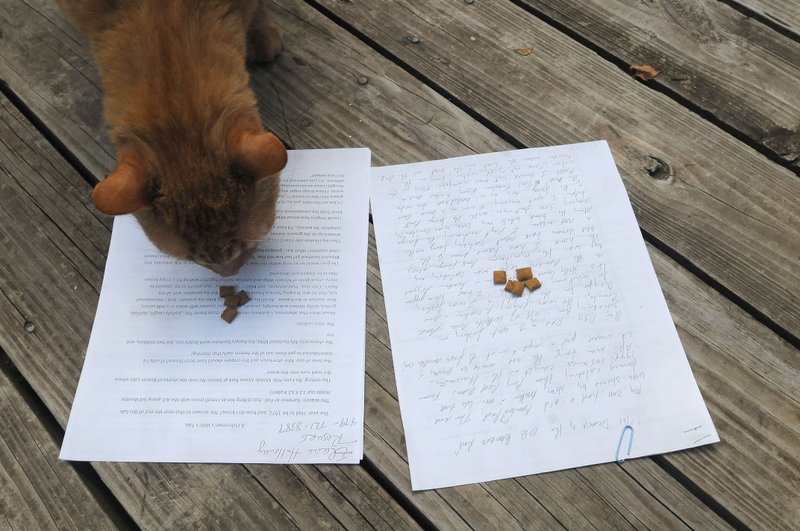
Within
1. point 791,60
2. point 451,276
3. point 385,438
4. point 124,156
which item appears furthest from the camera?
point 791,60

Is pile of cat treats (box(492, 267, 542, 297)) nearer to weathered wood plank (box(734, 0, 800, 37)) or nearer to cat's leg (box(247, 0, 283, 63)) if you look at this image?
cat's leg (box(247, 0, 283, 63))

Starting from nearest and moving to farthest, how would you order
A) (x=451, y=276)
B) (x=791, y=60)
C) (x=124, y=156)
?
(x=124, y=156), (x=451, y=276), (x=791, y=60)

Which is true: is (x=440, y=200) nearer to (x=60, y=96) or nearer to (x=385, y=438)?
(x=385, y=438)

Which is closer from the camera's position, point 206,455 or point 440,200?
point 206,455

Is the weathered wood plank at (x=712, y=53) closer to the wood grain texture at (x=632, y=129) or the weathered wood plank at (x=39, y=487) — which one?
the wood grain texture at (x=632, y=129)

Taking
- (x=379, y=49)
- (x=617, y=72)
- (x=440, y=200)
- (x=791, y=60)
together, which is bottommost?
(x=440, y=200)

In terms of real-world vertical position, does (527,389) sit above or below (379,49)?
below

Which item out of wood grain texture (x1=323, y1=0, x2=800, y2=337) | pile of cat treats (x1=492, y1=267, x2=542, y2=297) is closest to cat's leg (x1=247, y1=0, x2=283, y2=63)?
wood grain texture (x1=323, y1=0, x2=800, y2=337)

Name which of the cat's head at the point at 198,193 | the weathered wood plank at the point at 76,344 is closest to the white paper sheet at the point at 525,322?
the weathered wood plank at the point at 76,344

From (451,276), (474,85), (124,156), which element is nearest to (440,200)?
(451,276)
